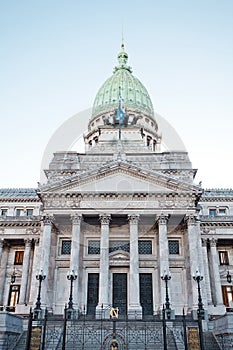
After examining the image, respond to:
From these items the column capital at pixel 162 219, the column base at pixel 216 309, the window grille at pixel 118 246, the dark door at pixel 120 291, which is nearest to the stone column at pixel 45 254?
the window grille at pixel 118 246

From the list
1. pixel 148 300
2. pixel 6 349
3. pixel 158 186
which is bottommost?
pixel 6 349

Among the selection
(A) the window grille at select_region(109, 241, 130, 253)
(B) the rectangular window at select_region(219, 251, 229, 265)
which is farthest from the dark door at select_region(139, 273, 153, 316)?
(B) the rectangular window at select_region(219, 251, 229, 265)

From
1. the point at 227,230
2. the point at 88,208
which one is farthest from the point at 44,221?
the point at 227,230

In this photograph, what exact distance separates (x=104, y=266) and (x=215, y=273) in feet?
45.7

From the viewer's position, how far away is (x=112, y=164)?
3822 centimetres

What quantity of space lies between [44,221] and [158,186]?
12111 millimetres

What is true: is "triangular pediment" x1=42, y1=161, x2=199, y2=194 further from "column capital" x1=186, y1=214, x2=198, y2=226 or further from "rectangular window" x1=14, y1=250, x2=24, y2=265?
"rectangular window" x1=14, y1=250, x2=24, y2=265

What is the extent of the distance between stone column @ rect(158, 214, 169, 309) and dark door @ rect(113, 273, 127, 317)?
4.46 metres

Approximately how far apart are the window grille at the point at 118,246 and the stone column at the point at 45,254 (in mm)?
6625

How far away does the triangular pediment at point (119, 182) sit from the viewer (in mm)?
36844

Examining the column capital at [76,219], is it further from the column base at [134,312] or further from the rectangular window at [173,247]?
the rectangular window at [173,247]

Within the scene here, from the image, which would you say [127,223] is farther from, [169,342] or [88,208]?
[169,342]

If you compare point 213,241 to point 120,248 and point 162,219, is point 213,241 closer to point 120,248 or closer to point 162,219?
point 162,219

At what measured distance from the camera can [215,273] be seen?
4056 cm
